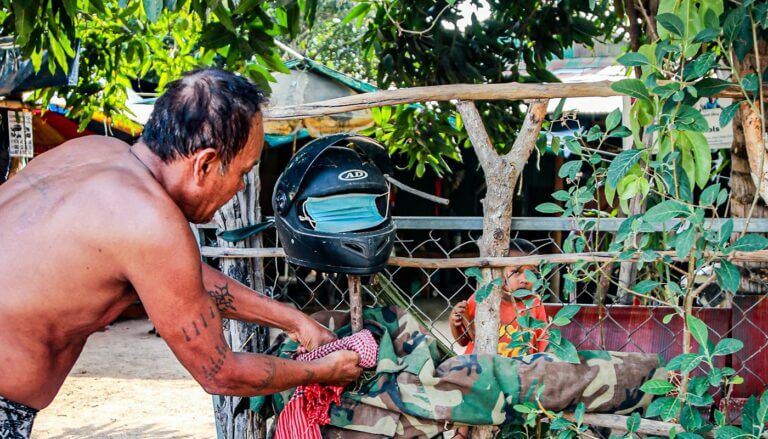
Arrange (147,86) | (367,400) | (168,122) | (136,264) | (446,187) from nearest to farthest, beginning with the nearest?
(136,264) < (168,122) < (367,400) < (147,86) < (446,187)

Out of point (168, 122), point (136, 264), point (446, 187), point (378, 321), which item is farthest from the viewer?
point (446, 187)

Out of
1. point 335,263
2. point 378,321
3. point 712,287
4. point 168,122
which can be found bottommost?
point 712,287

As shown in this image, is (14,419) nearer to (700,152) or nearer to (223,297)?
(223,297)

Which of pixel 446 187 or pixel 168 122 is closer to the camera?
pixel 168 122

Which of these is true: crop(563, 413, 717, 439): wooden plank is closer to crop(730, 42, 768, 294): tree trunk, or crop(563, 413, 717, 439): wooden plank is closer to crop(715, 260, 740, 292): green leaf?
crop(715, 260, 740, 292): green leaf

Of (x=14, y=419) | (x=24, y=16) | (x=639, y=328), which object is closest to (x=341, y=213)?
(x=14, y=419)

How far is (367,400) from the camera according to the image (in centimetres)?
229

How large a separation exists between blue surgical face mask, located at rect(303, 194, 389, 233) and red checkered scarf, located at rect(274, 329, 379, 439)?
0.33 metres

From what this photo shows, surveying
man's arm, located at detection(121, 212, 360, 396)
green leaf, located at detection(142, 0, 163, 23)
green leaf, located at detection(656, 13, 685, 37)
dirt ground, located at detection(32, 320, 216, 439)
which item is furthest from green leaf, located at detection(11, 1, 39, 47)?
dirt ground, located at detection(32, 320, 216, 439)

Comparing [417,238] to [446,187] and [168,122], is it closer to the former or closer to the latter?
[446,187]

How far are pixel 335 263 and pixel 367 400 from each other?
0.41m

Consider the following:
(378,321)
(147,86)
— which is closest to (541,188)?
(147,86)

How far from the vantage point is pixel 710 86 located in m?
2.05

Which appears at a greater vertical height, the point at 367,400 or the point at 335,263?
the point at 335,263
